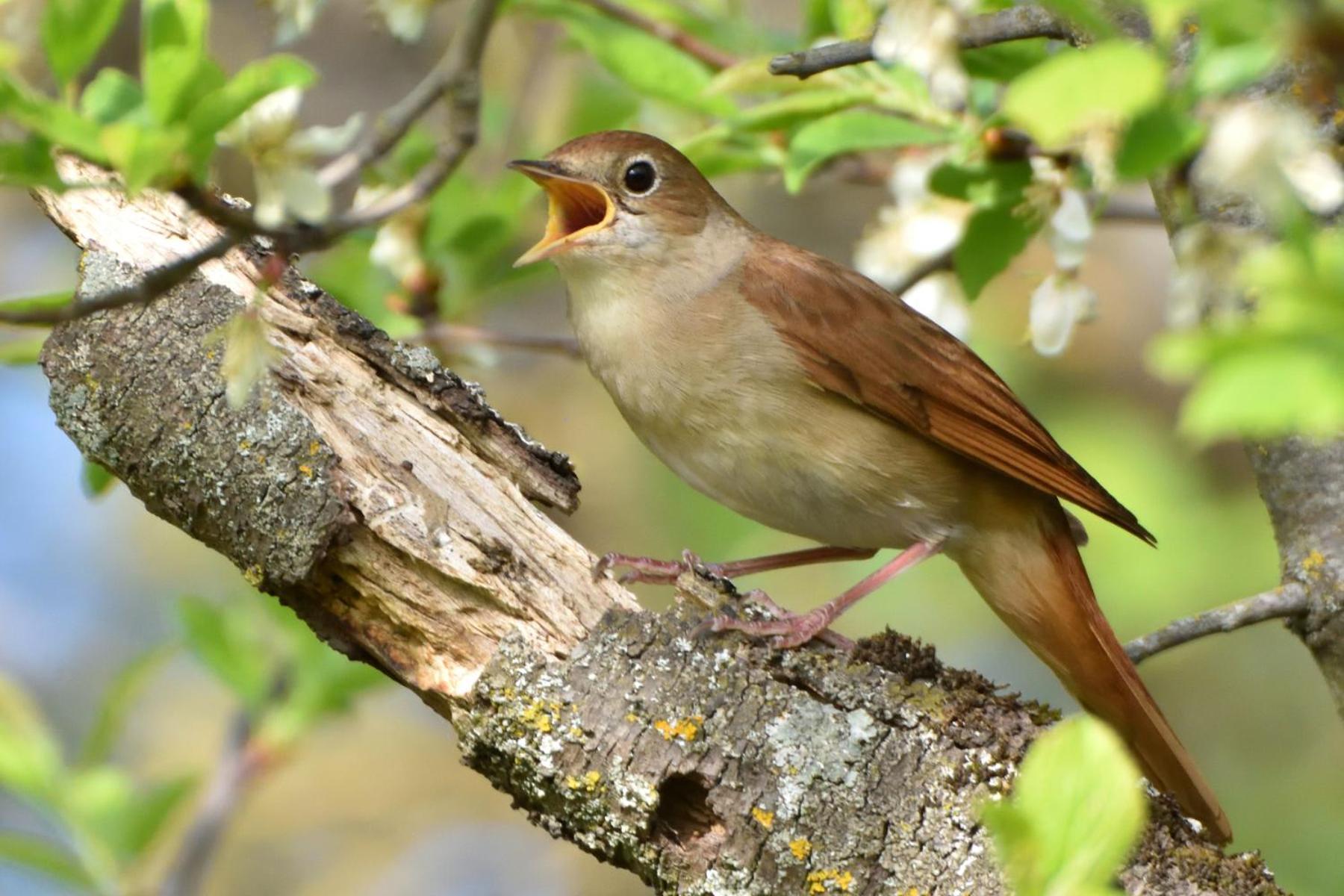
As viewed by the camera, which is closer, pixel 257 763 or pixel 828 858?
pixel 828 858

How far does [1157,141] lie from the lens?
1.56m

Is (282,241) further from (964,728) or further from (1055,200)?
(1055,200)

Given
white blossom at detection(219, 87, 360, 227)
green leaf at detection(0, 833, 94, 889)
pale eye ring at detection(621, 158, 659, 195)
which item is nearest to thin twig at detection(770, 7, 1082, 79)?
white blossom at detection(219, 87, 360, 227)

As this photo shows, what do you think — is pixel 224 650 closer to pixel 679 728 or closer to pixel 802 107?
pixel 679 728

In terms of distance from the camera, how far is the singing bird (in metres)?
3.60

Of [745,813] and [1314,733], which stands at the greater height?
[1314,733]

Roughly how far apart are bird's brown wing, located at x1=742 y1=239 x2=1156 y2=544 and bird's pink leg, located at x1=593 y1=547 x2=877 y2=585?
47cm

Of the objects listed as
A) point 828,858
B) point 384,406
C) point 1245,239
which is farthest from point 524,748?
point 1245,239

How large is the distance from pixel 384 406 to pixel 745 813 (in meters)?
1.09

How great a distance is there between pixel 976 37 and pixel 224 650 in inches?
99.2

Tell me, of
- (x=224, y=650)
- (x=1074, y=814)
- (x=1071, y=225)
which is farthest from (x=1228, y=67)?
(x=224, y=650)

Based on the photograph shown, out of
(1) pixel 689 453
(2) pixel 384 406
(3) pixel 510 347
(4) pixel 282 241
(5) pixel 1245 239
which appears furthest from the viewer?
(3) pixel 510 347

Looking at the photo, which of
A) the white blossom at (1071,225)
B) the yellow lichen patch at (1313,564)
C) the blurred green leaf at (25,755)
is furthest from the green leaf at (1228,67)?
the blurred green leaf at (25,755)

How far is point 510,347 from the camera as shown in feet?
13.5
